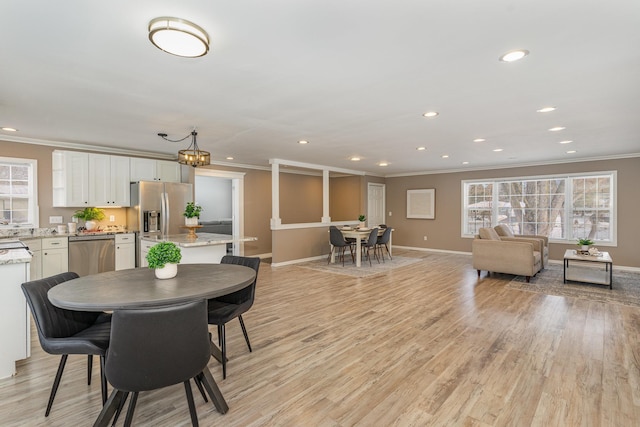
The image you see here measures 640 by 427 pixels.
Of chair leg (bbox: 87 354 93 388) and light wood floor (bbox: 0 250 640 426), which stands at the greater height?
chair leg (bbox: 87 354 93 388)

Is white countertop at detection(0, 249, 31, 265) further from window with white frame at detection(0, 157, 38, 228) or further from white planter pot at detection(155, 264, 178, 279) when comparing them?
window with white frame at detection(0, 157, 38, 228)

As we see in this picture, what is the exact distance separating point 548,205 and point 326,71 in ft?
23.9

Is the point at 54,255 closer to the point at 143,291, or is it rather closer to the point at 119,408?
the point at 143,291

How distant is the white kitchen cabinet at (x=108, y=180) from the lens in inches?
209

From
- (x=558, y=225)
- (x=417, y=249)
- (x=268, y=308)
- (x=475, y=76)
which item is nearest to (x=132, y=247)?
(x=268, y=308)

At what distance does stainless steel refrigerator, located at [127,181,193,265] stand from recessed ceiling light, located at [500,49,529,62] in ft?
17.9

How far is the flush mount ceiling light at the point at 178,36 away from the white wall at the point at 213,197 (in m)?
7.60

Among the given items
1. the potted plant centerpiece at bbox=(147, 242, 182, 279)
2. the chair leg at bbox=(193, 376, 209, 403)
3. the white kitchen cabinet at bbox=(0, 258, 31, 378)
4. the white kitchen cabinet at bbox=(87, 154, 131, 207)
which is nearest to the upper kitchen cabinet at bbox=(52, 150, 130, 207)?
the white kitchen cabinet at bbox=(87, 154, 131, 207)

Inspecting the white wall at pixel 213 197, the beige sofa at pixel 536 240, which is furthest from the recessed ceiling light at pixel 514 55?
the white wall at pixel 213 197

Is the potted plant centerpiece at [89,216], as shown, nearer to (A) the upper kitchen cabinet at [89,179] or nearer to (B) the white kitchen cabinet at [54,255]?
(A) the upper kitchen cabinet at [89,179]

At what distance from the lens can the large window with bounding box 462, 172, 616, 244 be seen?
22.3ft

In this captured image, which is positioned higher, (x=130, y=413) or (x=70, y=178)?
(x=70, y=178)

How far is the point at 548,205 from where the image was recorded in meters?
7.42

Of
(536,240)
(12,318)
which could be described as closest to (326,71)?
(12,318)
